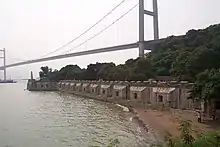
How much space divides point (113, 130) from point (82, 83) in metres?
23.4

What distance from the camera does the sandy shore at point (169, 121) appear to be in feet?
34.8

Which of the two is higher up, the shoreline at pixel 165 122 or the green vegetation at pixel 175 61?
the green vegetation at pixel 175 61

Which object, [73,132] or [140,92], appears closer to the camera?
[73,132]

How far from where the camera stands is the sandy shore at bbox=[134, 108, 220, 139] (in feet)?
34.8

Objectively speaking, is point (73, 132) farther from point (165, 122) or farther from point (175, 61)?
point (175, 61)

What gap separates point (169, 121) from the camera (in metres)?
12.7

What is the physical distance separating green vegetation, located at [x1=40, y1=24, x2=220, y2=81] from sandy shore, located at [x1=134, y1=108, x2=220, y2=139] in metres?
3.01

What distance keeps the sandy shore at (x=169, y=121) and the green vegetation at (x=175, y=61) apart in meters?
3.01

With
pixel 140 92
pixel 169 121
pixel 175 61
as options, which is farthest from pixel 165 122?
pixel 175 61

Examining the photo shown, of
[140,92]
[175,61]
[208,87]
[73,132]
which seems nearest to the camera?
[208,87]

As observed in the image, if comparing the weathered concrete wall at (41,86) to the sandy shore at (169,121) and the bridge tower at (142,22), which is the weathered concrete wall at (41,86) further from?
the sandy shore at (169,121)

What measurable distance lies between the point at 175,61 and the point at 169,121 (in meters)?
7.61

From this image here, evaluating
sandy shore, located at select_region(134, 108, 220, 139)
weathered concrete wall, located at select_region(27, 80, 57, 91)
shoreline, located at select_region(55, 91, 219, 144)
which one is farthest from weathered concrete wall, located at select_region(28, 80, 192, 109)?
weathered concrete wall, located at select_region(27, 80, 57, 91)

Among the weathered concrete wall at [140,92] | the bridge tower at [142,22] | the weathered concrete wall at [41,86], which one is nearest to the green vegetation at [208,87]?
the weathered concrete wall at [140,92]
